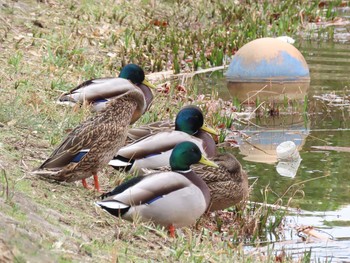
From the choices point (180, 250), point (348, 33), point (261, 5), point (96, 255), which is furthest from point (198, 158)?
point (261, 5)

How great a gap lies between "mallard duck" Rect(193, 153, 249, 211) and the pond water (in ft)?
0.96

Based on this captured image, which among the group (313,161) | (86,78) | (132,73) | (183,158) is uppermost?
(183,158)

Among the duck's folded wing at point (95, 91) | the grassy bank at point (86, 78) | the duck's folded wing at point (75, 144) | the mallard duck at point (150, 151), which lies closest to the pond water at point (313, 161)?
the grassy bank at point (86, 78)

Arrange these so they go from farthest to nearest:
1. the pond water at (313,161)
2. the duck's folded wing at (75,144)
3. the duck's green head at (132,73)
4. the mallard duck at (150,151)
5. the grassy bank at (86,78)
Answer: the duck's green head at (132,73), the mallard duck at (150,151), the pond water at (313,161), the duck's folded wing at (75,144), the grassy bank at (86,78)

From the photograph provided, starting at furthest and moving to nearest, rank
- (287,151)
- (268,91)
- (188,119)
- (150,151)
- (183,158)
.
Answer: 1. (268,91)
2. (287,151)
3. (188,119)
4. (150,151)
5. (183,158)

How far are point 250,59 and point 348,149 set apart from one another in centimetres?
339

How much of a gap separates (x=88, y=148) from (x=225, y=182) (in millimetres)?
1309

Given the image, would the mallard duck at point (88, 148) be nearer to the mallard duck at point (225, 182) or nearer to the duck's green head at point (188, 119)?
the mallard duck at point (225, 182)

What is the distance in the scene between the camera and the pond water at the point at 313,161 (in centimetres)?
723

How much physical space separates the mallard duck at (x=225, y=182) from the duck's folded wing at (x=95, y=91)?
1.70 m

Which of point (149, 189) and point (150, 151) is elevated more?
point (149, 189)

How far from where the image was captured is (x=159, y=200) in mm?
6344

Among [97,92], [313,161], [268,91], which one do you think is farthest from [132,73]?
[268,91]

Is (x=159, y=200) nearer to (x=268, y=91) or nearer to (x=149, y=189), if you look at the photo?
(x=149, y=189)
